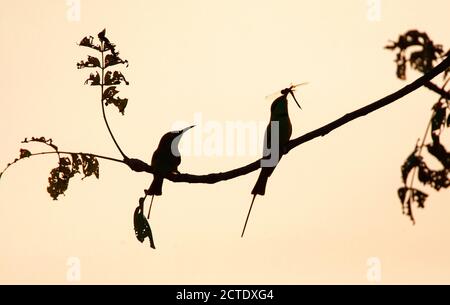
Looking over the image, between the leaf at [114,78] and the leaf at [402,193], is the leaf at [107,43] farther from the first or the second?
the leaf at [402,193]

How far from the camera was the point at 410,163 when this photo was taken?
2.86 meters

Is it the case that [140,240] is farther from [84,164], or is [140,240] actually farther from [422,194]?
[422,194]

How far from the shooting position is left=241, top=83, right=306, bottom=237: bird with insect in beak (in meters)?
4.50

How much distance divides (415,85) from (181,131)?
2.30 metres

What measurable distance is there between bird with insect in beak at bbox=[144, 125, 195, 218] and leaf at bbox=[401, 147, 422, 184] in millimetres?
1529

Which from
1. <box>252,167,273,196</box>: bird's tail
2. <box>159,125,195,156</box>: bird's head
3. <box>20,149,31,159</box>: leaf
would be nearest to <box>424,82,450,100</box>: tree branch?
<box>252,167,273,196</box>: bird's tail

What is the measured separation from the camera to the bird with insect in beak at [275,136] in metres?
4.50

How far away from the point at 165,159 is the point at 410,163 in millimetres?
2021

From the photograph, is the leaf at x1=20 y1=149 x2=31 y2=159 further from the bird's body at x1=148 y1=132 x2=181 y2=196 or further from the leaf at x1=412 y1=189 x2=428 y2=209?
the leaf at x1=412 y1=189 x2=428 y2=209

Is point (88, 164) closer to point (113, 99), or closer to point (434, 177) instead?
point (113, 99)

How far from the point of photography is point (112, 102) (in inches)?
183
